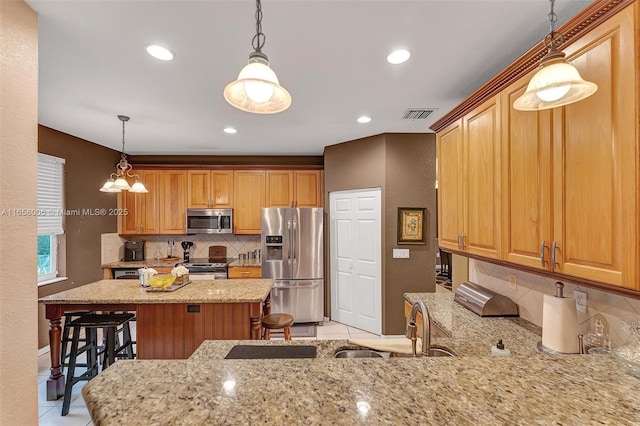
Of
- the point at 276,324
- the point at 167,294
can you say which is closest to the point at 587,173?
the point at 276,324

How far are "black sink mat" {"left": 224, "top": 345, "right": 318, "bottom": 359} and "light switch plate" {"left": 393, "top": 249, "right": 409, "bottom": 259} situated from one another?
2512 millimetres

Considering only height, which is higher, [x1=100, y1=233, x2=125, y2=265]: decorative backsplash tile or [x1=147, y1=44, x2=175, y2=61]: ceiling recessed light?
[x1=147, y1=44, x2=175, y2=61]: ceiling recessed light

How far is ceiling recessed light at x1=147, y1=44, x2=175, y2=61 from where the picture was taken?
1.84 meters

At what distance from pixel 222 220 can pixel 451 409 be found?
4.42 m

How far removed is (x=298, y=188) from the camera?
475cm

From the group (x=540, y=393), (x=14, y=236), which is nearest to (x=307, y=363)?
(x=540, y=393)

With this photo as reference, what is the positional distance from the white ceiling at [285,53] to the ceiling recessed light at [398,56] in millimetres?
45

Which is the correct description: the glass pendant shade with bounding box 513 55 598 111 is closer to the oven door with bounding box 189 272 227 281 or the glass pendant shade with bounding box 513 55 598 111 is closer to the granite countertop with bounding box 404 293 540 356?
the granite countertop with bounding box 404 293 540 356

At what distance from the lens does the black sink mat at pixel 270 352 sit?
136 centimetres

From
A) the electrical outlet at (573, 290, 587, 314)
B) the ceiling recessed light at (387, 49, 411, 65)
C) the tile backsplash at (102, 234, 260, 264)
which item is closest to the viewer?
the electrical outlet at (573, 290, 587, 314)

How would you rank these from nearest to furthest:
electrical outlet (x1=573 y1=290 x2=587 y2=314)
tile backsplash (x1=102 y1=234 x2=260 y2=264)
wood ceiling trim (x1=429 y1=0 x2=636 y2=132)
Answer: wood ceiling trim (x1=429 y1=0 x2=636 y2=132)
electrical outlet (x1=573 y1=290 x2=587 y2=314)
tile backsplash (x1=102 y1=234 x2=260 y2=264)

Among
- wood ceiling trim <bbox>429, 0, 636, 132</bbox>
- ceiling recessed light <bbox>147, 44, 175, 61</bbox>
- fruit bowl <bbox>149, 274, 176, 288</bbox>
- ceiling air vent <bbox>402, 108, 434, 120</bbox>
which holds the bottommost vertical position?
fruit bowl <bbox>149, 274, 176, 288</bbox>

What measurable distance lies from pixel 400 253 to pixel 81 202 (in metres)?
4.34

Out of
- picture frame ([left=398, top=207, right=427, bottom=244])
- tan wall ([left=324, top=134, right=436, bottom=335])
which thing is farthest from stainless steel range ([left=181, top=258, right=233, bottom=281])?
picture frame ([left=398, top=207, right=427, bottom=244])
